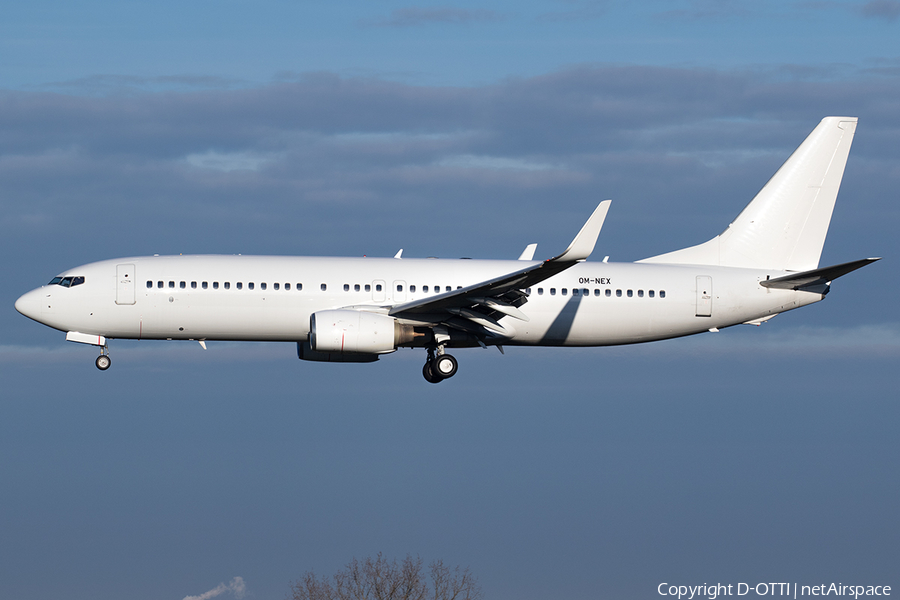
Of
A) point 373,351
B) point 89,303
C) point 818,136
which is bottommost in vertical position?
point 373,351

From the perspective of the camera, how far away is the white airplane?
3675cm

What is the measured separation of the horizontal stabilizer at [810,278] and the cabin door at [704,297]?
2.10 meters

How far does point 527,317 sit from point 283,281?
8739 mm

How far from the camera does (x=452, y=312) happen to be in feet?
122

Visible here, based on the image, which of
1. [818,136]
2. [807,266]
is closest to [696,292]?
[807,266]

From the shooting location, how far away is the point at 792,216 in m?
42.4

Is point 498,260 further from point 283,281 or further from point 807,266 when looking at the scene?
point 807,266

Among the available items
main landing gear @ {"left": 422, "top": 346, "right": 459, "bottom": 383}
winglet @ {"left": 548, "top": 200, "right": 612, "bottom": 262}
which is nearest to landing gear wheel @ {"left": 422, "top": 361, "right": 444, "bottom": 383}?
main landing gear @ {"left": 422, "top": 346, "right": 459, "bottom": 383}

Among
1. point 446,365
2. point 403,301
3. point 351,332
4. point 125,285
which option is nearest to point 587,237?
point 403,301

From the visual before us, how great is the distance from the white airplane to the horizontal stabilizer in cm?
4

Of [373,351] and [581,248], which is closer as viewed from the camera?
[581,248]

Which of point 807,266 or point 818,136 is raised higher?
point 818,136

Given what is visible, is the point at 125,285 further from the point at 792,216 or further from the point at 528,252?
the point at 792,216

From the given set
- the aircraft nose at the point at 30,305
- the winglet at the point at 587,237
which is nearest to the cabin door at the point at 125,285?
the aircraft nose at the point at 30,305
